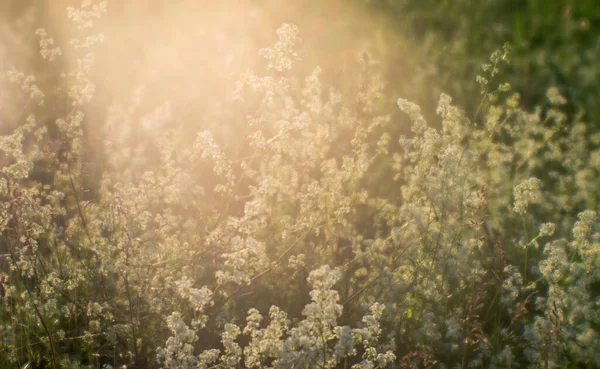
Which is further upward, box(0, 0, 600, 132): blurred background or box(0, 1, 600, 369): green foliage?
box(0, 0, 600, 132): blurred background

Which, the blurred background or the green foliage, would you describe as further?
the blurred background

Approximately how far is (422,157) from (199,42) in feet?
6.50

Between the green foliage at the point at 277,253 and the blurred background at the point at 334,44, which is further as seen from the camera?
the blurred background at the point at 334,44

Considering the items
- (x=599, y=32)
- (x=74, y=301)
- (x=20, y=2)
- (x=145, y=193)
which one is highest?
(x=599, y=32)

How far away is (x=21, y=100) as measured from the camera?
3.94 metres

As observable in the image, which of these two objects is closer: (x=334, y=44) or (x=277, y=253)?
(x=277, y=253)

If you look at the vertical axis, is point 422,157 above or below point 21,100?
below

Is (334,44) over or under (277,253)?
over

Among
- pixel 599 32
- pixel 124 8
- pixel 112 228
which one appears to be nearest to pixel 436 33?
pixel 599 32

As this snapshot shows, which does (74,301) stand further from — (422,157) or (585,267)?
(585,267)

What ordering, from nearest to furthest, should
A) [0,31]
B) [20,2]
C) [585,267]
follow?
[585,267] < [0,31] < [20,2]

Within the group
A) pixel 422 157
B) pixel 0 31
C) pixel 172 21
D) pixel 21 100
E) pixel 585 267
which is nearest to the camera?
pixel 585 267

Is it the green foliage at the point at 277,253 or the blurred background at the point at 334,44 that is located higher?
the blurred background at the point at 334,44

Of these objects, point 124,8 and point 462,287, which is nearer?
point 462,287
